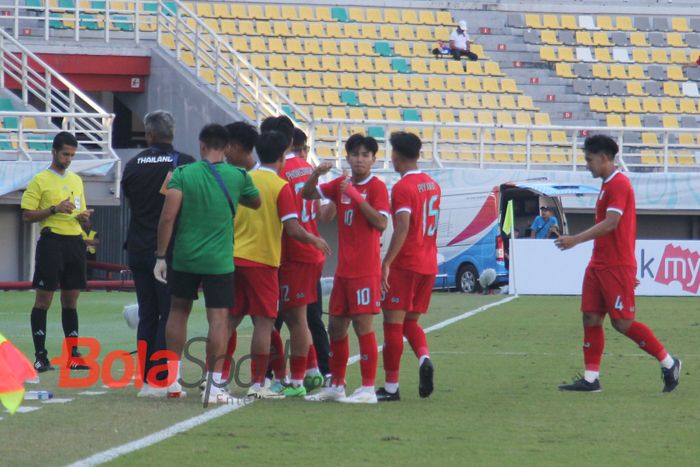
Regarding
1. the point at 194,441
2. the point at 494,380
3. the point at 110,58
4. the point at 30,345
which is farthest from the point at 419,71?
the point at 194,441

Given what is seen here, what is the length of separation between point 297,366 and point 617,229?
2519 mm


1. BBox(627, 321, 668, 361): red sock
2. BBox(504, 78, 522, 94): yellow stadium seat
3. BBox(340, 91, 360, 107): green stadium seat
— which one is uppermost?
BBox(504, 78, 522, 94): yellow stadium seat

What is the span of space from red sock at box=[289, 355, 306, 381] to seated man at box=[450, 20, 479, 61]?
86.2 feet

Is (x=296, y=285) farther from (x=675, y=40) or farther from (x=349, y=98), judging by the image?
(x=675, y=40)

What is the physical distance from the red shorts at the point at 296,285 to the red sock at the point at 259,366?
14.3 inches

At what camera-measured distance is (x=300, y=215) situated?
9695 millimetres

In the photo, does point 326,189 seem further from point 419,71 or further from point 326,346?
point 419,71

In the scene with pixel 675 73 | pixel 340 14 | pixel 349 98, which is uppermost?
pixel 340 14

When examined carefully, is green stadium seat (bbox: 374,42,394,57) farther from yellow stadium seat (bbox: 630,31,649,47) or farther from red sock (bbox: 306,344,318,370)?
red sock (bbox: 306,344,318,370)

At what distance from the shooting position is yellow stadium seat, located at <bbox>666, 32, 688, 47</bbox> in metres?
37.7

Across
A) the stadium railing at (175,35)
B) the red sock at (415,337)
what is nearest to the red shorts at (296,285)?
the red sock at (415,337)

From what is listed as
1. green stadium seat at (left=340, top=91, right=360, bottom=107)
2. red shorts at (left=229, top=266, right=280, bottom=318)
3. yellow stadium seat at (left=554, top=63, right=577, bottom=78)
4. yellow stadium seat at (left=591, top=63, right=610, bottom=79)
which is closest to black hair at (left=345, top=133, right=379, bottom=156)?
red shorts at (left=229, top=266, right=280, bottom=318)

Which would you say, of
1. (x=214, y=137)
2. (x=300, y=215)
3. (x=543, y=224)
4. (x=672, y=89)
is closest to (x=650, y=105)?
(x=672, y=89)

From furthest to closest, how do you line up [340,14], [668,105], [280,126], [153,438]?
[340,14] < [668,105] < [280,126] < [153,438]
